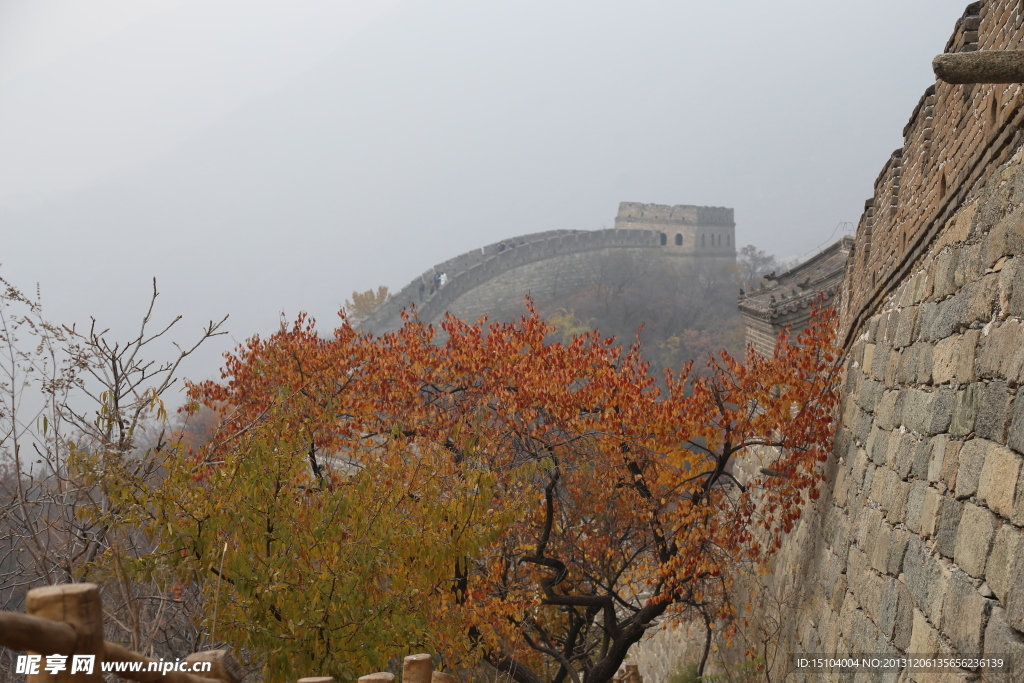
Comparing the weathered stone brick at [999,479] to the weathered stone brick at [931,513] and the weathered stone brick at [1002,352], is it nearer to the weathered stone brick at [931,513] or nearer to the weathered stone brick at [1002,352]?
the weathered stone brick at [1002,352]

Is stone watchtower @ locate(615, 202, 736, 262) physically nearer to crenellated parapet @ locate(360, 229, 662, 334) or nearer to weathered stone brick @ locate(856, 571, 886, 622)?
crenellated parapet @ locate(360, 229, 662, 334)

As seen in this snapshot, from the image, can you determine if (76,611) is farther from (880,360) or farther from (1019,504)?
(880,360)

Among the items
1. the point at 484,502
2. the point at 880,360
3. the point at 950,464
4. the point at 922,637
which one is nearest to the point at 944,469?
the point at 950,464

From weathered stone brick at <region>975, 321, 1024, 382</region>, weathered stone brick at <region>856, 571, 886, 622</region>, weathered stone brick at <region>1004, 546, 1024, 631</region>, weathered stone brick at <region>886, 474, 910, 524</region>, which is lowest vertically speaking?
weathered stone brick at <region>856, 571, 886, 622</region>

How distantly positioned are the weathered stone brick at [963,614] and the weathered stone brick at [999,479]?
0.34 m

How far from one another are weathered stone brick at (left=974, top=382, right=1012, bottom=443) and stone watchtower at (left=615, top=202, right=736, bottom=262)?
47.7 m

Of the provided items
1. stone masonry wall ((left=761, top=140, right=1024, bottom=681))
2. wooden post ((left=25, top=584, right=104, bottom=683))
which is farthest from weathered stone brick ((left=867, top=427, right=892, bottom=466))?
wooden post ((left=25, top=584, right=104, bottom=683))

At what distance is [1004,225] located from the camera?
338cm

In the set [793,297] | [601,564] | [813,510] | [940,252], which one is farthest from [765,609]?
[793,297]

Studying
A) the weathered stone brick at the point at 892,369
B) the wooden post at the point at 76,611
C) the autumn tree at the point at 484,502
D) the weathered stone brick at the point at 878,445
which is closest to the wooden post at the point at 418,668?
the autumn tree at the point at 484,502

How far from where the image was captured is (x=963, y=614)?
3.05 meters

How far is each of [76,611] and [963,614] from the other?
3.06 meters

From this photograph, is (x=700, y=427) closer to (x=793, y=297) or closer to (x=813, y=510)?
(x=813, y=510)

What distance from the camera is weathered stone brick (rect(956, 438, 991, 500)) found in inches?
126
